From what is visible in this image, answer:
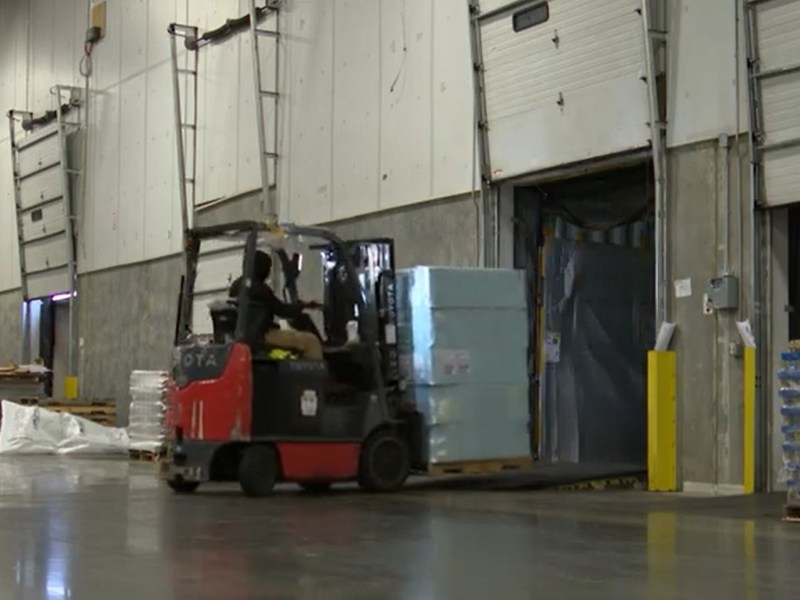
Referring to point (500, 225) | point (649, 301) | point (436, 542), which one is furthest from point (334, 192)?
point (436, 542)

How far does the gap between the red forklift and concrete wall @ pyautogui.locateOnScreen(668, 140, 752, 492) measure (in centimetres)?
241

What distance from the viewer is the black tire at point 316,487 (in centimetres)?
1154

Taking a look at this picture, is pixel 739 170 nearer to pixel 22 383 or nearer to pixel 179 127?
pixel 179 127

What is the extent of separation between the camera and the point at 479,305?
1185 cm

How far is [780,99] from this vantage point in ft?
35.3

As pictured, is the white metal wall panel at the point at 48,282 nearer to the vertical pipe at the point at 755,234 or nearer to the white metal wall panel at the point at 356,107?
the white metal wall panel at the point at 356,107

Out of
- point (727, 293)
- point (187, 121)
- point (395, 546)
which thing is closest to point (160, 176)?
point (187, 121)

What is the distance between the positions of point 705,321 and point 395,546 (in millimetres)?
4943

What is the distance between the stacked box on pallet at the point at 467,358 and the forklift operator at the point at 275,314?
1112 mm

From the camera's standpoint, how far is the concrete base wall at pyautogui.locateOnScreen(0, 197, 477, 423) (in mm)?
14375

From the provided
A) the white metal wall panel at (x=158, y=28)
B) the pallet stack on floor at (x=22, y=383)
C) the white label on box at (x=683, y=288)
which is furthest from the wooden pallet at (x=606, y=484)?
the pallet stack on floor at (x=22, y=383)

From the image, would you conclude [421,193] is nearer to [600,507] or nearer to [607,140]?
[607,140]

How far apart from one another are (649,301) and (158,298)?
893 centimetres

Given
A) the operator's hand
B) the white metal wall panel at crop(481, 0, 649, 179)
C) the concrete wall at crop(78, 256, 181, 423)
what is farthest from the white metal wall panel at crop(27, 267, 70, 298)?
the operator's hand
